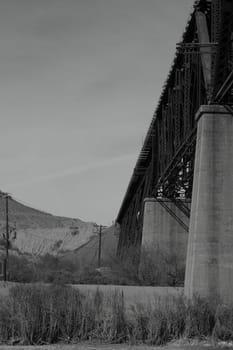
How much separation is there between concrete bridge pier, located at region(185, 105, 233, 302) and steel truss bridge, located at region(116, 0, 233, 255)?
4.08ft

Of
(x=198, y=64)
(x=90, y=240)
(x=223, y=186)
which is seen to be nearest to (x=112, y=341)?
(x=223, y=186)

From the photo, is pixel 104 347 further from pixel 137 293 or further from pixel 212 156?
pixel 137 293

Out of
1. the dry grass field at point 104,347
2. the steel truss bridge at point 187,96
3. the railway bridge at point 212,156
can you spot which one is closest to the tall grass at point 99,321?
the dry grass field at point 104,347

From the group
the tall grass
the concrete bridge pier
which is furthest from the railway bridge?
the tall grass

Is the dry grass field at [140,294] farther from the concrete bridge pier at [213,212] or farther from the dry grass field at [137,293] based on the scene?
the concrete bridge pier at [213,212]

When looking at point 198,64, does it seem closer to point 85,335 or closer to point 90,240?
point 85,335

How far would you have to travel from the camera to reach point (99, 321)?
17547 mm

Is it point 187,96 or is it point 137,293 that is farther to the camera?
point 137,293

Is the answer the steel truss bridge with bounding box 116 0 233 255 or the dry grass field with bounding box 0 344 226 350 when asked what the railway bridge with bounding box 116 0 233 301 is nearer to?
the steel truss bridge with bounding box 116 0 233 255

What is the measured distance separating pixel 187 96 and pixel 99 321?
12115mm

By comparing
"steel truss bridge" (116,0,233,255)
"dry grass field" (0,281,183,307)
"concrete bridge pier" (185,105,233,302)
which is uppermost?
"steel truss bridge" (116,0,233,255)

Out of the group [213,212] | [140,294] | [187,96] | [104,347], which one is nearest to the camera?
[104,347]

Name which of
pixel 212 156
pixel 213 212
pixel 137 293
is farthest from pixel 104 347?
pixel 137 293

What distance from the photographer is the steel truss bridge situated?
69.4 feet
